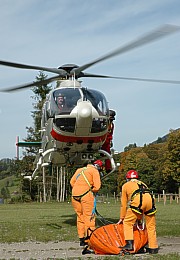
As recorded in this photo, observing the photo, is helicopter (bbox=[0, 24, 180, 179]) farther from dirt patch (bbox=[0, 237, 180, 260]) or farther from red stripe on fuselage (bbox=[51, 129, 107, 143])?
dirt patch (bbox=[0, 237, 180, 260])

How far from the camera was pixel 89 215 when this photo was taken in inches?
468

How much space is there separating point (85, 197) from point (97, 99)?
4.55 m

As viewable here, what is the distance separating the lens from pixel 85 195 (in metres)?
12.0

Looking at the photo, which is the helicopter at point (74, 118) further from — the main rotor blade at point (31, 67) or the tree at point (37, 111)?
the tree at point (37, 111)

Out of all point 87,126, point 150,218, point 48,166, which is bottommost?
point 150,218

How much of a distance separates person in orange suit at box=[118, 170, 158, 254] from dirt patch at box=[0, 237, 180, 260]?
1.71 ft

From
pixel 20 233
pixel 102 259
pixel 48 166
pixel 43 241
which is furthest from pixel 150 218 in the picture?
pixel 48 166

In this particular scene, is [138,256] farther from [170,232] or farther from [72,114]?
[72,114]

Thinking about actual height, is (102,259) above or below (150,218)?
below

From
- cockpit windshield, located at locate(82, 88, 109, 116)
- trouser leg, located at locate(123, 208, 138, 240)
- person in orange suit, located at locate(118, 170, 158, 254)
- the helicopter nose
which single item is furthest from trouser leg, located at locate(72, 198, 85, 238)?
cockpit windshield, located at locate(82, 88, 109, 116)

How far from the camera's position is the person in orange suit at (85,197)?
11.9 meters

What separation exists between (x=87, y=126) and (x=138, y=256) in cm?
596

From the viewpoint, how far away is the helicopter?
49.5ft

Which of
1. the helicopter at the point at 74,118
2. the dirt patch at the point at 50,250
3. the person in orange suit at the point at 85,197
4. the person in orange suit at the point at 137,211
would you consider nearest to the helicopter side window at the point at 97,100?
the helicopter at the point at 74,118
